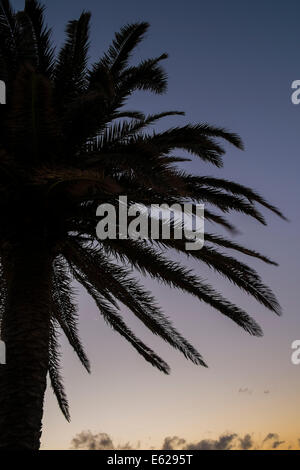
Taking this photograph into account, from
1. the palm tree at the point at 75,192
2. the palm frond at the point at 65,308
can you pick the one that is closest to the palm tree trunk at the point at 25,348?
the palm tree at the point at 75,192

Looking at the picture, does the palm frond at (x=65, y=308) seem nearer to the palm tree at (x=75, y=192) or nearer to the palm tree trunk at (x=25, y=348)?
the palm tree at (x=75, y=192)

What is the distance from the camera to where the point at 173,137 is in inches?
303

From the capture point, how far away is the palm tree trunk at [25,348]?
6359 millimetres

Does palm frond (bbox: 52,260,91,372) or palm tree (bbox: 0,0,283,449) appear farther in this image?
palm frond (bbox: 52,260,91,372)

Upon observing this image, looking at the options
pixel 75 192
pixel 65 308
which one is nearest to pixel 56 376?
pixel 65 308

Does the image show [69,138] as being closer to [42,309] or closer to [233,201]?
[42,309]

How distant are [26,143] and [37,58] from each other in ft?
9.32

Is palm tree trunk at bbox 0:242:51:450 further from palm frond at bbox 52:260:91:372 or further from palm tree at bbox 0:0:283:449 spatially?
palm frond at bbox 52:260:91:372

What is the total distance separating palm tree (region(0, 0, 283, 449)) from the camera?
21.4 ft

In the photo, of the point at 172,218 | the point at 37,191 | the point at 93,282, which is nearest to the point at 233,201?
the point at 172,218

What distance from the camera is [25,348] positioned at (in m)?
6.88

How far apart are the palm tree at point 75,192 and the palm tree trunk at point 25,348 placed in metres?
0.01

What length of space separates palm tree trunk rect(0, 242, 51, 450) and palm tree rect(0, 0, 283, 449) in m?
0.01

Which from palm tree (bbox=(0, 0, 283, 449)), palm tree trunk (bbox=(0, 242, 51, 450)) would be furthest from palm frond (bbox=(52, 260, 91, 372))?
palm tree trunk (bbox=(0, 242, 51, 450))
